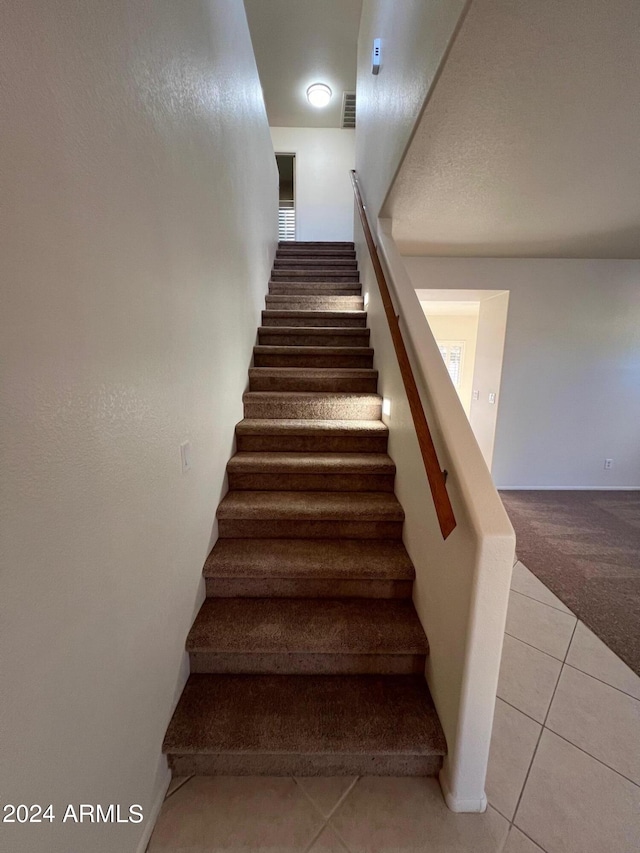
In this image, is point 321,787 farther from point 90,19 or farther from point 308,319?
point 308,319

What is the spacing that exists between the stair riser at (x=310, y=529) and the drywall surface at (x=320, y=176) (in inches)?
217

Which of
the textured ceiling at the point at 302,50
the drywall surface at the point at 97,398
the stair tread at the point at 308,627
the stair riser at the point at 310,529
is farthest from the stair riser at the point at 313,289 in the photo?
the textured ceiling at the point at 302,50

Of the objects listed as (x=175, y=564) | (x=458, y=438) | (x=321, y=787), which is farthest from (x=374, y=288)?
(x=321, y=787)

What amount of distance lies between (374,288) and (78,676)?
108 inches

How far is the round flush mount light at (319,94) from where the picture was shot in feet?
15.1

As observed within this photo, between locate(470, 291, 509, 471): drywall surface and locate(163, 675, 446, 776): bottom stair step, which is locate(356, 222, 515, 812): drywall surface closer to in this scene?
locate(163, 675, 446, 776): bottom stair step

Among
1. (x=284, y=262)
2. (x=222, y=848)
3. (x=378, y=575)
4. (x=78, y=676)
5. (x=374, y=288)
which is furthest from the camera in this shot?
(x=284, y=262)

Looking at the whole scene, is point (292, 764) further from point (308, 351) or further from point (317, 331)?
point (317, 331)

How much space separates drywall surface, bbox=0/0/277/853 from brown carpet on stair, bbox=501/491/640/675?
2237 mm

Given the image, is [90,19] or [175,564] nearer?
[90,19]

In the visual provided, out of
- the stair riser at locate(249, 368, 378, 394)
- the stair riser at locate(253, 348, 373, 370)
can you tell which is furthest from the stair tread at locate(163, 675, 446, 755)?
the stair riser at locate(253, 348, 373, 370)

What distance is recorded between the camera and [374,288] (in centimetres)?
266

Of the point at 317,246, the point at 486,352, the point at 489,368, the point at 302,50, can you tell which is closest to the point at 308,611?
the point at 489,368

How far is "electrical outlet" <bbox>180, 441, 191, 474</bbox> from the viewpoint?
1.27 metres
